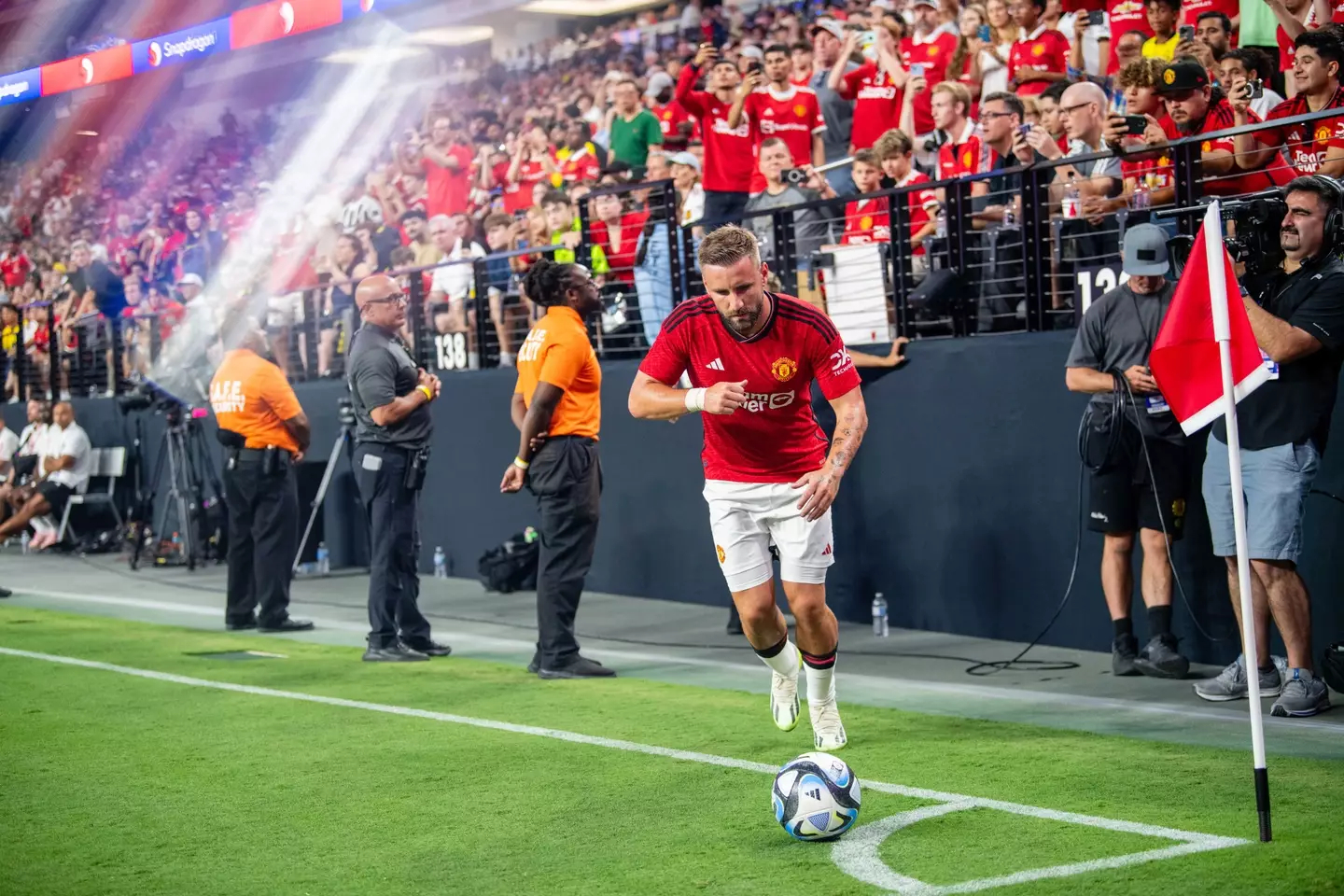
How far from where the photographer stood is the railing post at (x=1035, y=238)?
10.1m

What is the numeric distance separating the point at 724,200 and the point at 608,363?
182 cm

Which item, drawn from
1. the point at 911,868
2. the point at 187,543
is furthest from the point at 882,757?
the point at 187,543

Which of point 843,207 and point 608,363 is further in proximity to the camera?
point 608,363

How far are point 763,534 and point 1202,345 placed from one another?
7.09ft

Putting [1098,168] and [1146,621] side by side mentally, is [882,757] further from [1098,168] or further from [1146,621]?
[1098,168]

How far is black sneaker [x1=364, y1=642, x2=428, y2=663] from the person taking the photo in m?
10.6

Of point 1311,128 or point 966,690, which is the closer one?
point 966,690

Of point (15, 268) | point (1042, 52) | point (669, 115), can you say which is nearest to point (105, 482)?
point (669, 115)

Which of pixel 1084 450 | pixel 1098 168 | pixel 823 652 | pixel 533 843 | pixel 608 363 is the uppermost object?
pixel 1098 168

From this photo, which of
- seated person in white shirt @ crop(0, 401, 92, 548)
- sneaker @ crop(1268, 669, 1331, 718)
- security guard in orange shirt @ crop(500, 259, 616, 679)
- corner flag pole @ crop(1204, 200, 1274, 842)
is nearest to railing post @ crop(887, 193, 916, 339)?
security guard in orange shirt @ crop(500, 259, 616, 679)

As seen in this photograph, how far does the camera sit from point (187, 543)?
17156 mm

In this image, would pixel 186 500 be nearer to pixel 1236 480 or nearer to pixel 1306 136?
pixel 1306 136

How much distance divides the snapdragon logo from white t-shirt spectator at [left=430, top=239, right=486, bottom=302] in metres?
15.3

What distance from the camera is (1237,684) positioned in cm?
815
